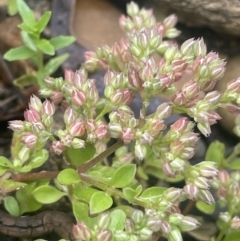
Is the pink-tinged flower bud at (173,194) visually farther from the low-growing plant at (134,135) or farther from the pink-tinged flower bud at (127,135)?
the pink-tinged flower bud at (127,135)

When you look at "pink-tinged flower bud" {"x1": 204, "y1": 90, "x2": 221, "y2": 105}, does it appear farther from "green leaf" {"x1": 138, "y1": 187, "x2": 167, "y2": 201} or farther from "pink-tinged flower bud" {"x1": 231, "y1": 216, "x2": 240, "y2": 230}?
"pink-tinged flower bud" {"x1": 231, "y1": 216, "x2": 240, "y2": 230}

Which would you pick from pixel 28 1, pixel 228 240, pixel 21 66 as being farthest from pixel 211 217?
A: pixel 28 1

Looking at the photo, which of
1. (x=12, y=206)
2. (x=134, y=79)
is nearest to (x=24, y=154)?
(x=12, y=206)

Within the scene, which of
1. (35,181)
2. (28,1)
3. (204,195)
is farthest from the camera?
(28,1)

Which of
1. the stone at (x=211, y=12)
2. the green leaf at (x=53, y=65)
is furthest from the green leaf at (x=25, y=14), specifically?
the stone at (x=211, y=12)

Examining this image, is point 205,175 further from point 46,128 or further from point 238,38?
point 238,38

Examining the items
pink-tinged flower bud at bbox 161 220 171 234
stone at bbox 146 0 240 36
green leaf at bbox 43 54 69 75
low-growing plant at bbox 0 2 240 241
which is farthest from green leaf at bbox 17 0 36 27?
pink-tinged flower bud at bbox 161 220 171 234
